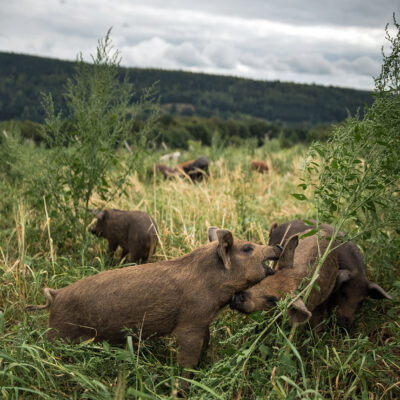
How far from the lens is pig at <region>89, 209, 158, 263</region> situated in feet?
14.1

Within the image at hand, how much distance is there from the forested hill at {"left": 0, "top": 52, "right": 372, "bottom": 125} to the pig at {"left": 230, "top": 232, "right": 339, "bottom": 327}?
18.3m

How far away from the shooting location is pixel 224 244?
2535 millimetres

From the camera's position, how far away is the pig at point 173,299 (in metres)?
2.52

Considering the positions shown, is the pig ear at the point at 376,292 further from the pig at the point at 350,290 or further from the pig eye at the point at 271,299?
the pig eye at the point at 271,299

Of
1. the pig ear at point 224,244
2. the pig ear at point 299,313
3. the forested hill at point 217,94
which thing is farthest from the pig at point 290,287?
the forested hill at point 217,94

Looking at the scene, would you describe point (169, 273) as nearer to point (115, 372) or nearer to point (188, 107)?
point (115, 372)

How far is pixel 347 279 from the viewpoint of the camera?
10.7 feet

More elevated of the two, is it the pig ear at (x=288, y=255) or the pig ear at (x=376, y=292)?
the pig ear at (x=288, y=255)

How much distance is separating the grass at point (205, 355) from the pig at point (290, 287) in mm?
127

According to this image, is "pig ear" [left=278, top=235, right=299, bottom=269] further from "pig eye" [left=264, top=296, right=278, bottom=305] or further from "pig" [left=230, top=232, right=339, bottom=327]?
"pig eye" [left=264, top=296, right=278, bottom=305]

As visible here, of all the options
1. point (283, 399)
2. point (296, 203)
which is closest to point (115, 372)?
point (283, 399)

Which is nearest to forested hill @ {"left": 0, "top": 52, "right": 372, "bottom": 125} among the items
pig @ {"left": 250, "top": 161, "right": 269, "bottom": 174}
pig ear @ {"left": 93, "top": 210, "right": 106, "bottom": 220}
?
pig @ {"left": 250, "top": 161, "right": 269, "bottom": 174}

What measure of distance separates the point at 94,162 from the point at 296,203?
3.33 meters

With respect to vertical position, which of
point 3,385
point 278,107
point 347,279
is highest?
point 278,107
